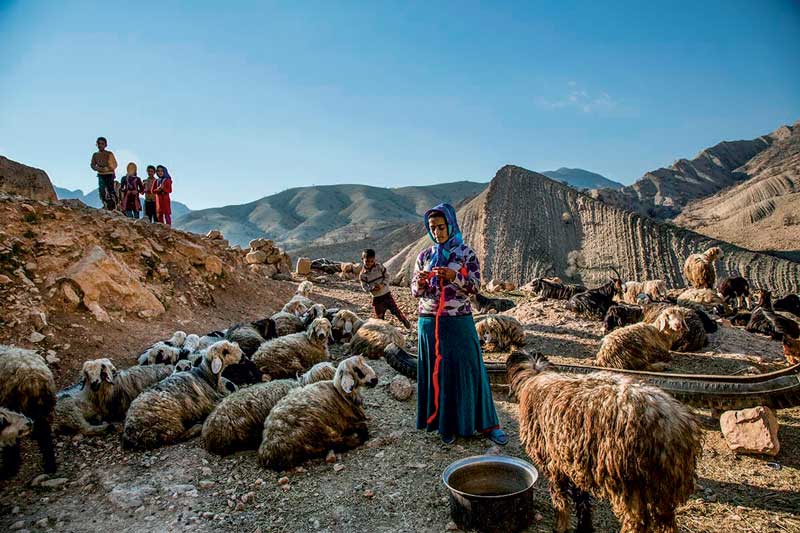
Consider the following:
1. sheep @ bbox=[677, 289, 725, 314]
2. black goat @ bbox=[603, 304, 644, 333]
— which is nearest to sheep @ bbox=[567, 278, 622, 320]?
black goat @ bbox=[603, 304, 644, 333]

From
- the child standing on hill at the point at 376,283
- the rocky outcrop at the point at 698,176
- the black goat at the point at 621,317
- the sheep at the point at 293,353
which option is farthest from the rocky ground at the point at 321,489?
the rocky outcrop at the point at 698,176

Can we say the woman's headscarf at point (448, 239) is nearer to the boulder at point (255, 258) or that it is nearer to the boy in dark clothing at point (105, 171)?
the boy in dark clothing at point (105, 171)

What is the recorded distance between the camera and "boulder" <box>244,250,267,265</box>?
52.9 ft

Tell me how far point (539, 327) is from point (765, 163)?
2836 inches

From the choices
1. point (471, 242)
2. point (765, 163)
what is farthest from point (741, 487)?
point (765, 163)

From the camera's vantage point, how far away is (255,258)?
637 inches

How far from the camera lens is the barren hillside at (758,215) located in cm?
3269

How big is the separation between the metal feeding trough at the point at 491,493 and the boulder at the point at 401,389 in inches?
86.4

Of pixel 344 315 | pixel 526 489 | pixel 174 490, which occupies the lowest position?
pixel 174 490

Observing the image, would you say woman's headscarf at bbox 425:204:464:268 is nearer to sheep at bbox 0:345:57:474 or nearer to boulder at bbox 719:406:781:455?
boulder at bbox 719:406:781:455

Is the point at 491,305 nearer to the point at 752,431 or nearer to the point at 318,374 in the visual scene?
the point at 318,374

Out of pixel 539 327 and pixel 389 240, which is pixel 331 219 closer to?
pixel 389 240

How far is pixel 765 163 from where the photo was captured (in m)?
62.0

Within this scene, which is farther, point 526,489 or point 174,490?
point 174,490
